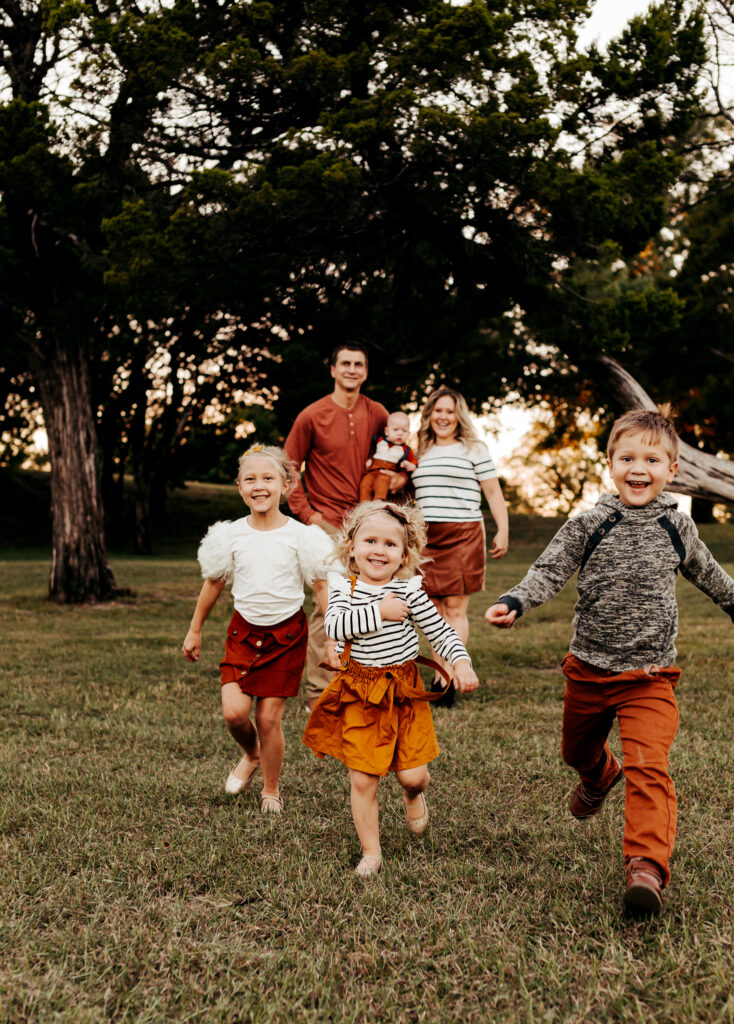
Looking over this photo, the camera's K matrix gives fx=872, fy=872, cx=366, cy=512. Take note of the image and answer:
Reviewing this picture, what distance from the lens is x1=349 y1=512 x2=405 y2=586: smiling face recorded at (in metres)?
3.43

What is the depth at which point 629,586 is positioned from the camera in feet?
10.7

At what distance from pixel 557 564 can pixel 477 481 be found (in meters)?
2.82

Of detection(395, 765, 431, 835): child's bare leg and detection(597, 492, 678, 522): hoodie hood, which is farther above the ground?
detection(597, 492, 678, 522): hoodie hood

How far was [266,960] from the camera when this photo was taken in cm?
262

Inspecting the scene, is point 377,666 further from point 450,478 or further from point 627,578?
point 450,478

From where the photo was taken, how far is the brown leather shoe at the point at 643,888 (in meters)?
2.74

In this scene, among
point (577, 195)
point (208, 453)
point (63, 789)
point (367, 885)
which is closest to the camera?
point (367, 885)

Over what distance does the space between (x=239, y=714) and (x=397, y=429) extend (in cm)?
241

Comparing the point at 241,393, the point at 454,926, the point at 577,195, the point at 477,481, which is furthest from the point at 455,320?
the point at 241,393

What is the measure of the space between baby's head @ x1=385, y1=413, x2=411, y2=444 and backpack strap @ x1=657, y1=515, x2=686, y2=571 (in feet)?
8.69

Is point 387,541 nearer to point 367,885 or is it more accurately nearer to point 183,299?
point 367,885

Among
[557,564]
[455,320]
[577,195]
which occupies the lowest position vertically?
[557,564]

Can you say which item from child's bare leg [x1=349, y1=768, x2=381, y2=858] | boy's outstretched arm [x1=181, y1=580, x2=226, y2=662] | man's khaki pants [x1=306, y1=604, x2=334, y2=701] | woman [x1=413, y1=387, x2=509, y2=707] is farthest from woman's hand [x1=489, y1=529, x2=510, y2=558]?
child's bare leg [x1=349, y1=768, x2=381, y2=858]

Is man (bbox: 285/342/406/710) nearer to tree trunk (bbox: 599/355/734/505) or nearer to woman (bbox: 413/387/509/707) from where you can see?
woman (bbox: 413/387/509/707)
